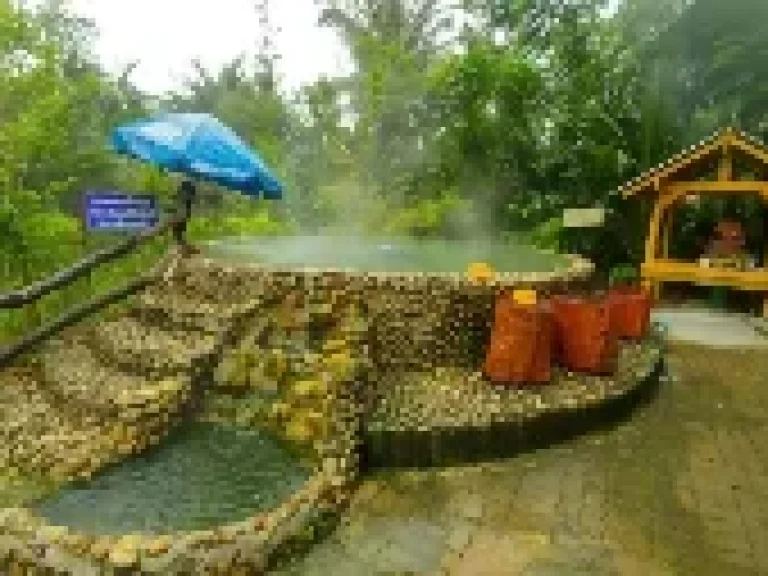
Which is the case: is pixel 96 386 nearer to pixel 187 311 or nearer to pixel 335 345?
pixel 187 311

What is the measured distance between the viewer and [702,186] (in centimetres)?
A: 956

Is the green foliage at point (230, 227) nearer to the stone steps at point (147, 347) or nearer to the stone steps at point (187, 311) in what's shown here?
the stone steps at point (187, 311)

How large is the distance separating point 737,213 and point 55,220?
35.5ft

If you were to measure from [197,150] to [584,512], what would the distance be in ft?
14.5

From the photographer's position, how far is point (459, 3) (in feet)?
57.5

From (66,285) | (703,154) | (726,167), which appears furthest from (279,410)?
(726,167)

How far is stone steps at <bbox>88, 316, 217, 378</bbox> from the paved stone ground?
1792 millimetres

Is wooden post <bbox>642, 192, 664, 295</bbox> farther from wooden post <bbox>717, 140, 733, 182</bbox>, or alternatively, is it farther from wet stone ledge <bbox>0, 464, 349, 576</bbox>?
wet stone ledge <bbox>0, 464, 349, 576</bbox>

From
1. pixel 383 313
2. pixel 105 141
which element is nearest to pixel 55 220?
pixel 105 141

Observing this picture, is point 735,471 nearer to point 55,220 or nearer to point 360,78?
point 55,220

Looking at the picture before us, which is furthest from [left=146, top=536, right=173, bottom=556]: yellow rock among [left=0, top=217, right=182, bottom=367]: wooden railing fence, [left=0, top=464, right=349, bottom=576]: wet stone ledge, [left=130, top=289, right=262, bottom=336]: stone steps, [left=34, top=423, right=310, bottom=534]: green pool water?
[left=0, top=217, right=182, bottom=367]: wooden railing fence

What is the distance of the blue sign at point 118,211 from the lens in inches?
255

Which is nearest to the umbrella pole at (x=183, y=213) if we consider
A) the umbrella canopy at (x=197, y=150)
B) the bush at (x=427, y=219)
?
the umbrella canopy at (x=197, y=150)

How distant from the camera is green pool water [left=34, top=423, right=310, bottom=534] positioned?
4.02m
